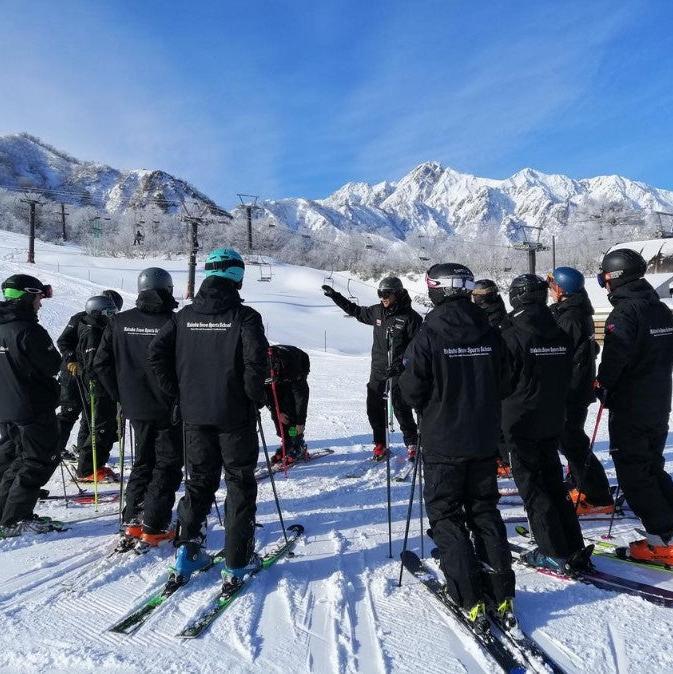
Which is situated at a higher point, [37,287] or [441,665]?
[37,287]

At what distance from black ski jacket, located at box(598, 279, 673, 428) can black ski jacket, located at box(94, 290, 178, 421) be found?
10.5ft

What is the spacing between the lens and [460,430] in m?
2.75

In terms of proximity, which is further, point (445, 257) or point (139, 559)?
point (445, 257)

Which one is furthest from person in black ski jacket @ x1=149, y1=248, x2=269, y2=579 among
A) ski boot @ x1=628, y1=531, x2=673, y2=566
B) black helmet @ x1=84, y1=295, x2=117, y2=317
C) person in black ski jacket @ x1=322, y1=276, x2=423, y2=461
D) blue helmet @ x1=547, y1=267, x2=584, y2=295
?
blue helmet @ x1=547, y1=267, x2=584, y2=295

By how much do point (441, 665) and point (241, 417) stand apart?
5.60 ft

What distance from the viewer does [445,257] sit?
7450cm

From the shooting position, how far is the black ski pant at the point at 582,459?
4.28m

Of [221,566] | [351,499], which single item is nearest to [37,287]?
[221,566]

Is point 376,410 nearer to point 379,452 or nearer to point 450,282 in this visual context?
point 379,452

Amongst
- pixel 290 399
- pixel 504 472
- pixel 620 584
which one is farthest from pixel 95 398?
pixel 620 584

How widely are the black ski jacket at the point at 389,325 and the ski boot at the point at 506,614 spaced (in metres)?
2.93

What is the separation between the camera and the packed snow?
2.40 metres

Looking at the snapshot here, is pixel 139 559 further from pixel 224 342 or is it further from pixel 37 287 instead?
pixel 37 287

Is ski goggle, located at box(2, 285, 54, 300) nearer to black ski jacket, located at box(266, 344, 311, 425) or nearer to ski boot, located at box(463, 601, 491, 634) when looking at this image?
black ski jacket, located at box(266, 344, 311, 425)
